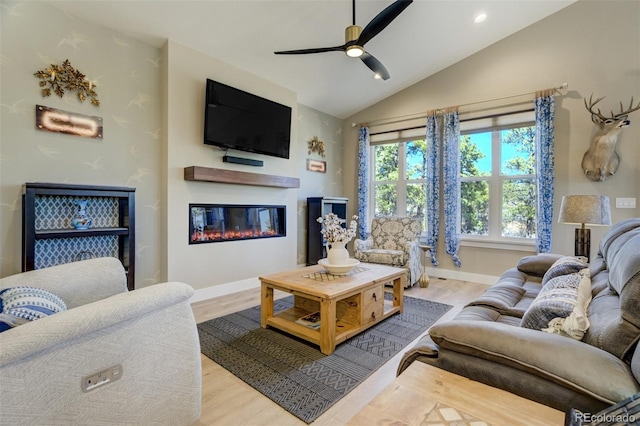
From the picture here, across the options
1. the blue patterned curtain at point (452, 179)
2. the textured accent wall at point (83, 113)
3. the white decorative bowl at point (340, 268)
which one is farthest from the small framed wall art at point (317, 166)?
the white decorative bowl at point (340, 268)

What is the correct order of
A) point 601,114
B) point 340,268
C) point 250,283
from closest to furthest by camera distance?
point 340,268 < point 601,114 < point 250,283

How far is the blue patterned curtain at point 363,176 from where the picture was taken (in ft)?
18.0

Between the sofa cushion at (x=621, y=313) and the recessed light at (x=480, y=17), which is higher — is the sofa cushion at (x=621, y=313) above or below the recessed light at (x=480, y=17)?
below

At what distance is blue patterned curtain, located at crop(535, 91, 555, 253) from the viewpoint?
378 cm

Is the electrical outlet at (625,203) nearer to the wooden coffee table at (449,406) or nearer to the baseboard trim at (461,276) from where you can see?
the baseboard trim at (461,276)

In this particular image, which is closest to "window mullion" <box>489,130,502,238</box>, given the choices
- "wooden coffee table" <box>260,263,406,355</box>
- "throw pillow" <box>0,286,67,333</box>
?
"wooden coffee table" <box>260,263,406,355</box>

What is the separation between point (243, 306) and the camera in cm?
331

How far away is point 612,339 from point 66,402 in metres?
1.82

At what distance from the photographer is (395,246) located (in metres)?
4.44

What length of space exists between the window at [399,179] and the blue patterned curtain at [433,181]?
0.32 metres

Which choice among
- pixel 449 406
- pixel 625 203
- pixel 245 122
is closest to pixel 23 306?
pixel 449 406

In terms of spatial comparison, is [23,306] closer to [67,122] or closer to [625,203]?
[67,122]

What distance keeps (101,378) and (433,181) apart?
451 cm

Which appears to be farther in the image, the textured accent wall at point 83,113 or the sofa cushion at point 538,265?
the sofa cushion at point 538,265
